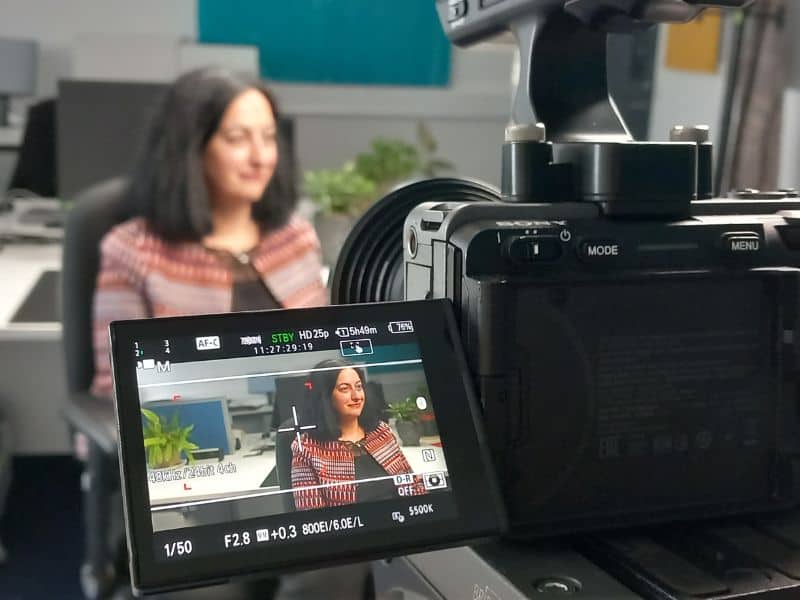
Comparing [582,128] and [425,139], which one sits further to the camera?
[425,139]

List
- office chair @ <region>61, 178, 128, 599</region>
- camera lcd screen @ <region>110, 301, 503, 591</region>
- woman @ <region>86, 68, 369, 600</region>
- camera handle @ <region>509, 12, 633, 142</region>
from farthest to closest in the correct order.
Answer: woman @ <region>86, 68, 369, 600</region> < office chair @ <region>61, 178, 128, 599</region> < camera handle @ <region>509, 12, 633, 142</region> < camera lcd screen @ <region>110, 301, 503, 591</region>

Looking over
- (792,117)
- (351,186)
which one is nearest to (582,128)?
(351,186)

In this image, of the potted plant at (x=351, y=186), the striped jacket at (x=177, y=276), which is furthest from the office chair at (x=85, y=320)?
the potted plant at (x=351, y=186)

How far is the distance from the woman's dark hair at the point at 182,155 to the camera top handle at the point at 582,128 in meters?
1.10

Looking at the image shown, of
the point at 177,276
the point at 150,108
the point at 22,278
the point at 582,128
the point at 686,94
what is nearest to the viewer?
the point at 582,128

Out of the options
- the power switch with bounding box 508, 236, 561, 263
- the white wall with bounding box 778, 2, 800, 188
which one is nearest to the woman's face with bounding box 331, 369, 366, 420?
the power switch with bounding box 508, 236, 561, 263

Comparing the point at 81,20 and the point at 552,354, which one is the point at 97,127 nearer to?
the point at 81,20

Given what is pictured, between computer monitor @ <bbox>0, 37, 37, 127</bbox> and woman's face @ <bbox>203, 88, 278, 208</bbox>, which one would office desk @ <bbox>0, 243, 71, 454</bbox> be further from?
woman's face @ <bbox>203, 88, 278, 208</bbox>

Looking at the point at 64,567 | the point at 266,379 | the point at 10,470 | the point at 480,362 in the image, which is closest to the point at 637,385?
the point at 480,362

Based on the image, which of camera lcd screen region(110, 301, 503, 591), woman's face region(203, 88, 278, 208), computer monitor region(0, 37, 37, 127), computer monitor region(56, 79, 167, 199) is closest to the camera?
camera lcd screen region(110, 301, 503, 591)

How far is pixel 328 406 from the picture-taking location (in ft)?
1.63

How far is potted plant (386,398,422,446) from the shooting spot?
1.66ft

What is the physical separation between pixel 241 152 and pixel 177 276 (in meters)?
0.26

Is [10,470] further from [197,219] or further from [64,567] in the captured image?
[197,219]
